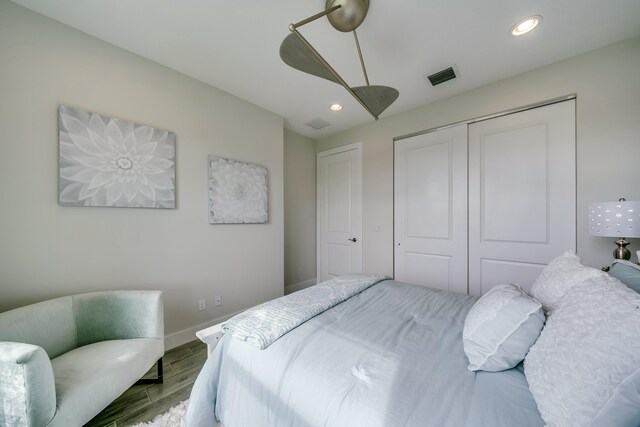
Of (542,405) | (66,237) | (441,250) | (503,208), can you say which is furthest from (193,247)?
Answer: (503,208)

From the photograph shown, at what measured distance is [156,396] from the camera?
5.02 ft

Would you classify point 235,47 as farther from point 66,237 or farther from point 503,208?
point 503,208

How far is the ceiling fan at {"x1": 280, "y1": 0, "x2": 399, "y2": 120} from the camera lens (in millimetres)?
1127

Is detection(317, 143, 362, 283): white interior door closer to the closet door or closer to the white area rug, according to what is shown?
the closet door

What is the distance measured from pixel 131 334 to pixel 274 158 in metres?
2.20

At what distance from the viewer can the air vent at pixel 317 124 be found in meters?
3.22

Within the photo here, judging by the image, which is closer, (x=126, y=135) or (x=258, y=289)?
(x=126, y=135)

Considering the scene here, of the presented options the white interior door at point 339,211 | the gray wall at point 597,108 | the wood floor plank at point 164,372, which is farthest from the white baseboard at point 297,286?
the gray wall at point 597,108

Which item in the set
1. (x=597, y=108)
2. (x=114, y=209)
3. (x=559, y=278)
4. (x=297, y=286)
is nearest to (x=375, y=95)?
(x=559, y=278)

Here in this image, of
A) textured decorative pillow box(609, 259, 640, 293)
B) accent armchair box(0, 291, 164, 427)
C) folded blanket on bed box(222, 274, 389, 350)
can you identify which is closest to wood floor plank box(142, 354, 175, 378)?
accent armchair box(0, 291, 164, 427)

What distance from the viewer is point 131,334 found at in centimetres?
155

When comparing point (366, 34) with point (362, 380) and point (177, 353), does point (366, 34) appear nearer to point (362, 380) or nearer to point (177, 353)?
point (362, 380)

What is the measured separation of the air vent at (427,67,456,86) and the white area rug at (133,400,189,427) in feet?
10.8

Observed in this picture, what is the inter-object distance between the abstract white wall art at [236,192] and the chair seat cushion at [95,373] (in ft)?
3.99
